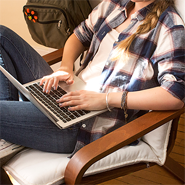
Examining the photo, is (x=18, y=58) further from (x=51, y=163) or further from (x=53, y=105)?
(x=51, y=163)

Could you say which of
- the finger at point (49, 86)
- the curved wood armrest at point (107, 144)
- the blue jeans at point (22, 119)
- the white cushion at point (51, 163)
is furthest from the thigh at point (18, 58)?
the curved wood armrest at point (107, 144)

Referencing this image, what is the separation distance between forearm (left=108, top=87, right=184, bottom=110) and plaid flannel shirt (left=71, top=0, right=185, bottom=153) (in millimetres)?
22

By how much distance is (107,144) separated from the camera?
78cm

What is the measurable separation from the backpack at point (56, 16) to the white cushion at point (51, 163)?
0.82m

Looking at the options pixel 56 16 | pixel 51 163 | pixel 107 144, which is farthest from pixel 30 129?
pixel 56 16

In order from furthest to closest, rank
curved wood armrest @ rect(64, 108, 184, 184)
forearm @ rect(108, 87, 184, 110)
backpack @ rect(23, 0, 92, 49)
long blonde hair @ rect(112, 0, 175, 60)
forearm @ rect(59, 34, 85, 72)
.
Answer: backpack @ rect(23, 0, 92, 49)
forearm @ rect(59, 34, 85, 72)
long blonde hair @ rect(112, 0, 175, 60)
forearm @ rect(108, 87, 184, 110)
curved wood armrest @ rect(64, 108, 184, 184)

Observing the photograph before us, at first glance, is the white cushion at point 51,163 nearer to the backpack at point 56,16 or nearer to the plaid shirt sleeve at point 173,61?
the plaid shirt sleeve at point 173,61

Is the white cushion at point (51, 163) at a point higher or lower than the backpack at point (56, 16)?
lower

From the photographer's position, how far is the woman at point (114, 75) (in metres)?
0.88

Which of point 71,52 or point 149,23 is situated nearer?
point 149,23

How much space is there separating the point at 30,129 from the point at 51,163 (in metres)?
0.16

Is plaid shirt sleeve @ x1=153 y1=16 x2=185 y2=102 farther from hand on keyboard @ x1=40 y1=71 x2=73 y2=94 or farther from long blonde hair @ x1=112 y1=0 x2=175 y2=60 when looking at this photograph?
hand on keyboard @ x1=40 y1=71 x2=73 y2=94

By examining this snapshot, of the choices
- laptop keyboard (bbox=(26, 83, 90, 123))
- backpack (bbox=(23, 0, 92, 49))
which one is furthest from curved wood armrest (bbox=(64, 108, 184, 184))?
backpack (bbox=(23, 0, 92, 49))

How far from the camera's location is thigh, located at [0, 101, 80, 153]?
89cm
